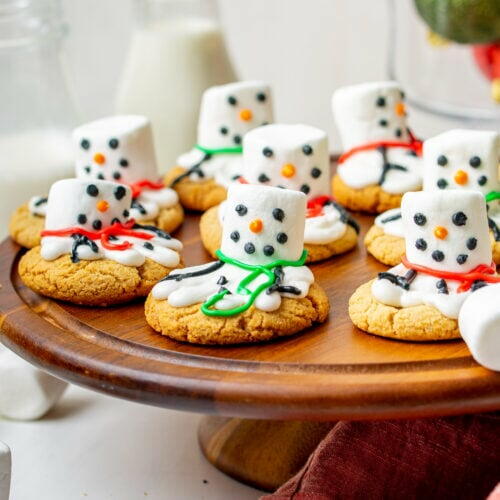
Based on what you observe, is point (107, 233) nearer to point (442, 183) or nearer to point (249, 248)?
point (249, 248)

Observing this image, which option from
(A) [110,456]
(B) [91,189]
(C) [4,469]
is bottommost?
(A) [110,456]

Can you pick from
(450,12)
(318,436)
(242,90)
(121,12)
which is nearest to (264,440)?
(318,436)

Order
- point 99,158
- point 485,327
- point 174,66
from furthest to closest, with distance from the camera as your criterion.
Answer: point 174,66 → point 99,158 → point 485,327

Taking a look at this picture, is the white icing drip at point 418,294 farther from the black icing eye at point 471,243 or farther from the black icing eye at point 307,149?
the black icing eye at point 307,149

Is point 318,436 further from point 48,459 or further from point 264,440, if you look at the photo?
point 48,459

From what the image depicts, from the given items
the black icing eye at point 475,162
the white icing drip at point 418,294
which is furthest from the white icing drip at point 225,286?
the black icing eye at point 475,162

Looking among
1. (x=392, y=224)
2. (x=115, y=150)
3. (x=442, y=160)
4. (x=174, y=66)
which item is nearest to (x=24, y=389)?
(x=115, y=150)

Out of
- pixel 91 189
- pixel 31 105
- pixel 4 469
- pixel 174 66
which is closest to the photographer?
pixel 4 469
